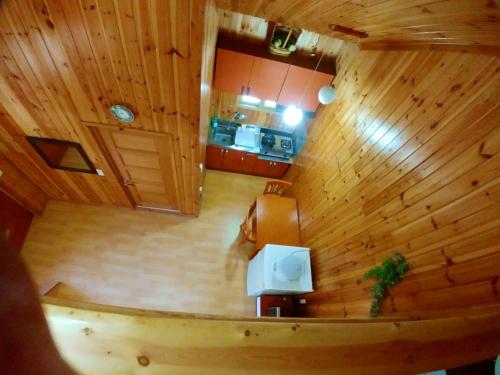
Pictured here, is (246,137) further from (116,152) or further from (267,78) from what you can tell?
(116,152)

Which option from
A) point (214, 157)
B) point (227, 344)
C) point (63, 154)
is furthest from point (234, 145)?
point (227, 344)

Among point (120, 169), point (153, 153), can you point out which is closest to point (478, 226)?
point (153, 153)

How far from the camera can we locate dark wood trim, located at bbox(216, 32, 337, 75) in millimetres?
2990

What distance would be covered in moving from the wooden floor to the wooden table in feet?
2.06

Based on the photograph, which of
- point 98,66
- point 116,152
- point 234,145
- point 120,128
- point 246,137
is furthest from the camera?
point 246,137

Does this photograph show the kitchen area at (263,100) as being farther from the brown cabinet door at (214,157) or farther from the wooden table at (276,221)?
the wooden table at (276,221)

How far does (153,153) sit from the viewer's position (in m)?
2.58

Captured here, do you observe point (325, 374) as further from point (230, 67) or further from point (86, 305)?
point (230, 67)

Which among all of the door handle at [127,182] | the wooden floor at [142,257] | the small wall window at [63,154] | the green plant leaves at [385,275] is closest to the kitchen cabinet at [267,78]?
the door handle at [127,182]

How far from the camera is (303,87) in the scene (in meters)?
3.25

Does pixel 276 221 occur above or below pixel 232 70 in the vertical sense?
below

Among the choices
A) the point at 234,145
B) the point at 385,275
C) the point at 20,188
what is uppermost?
the point at 234,145

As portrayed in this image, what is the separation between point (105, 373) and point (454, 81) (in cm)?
204

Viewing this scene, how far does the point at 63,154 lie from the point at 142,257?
5.27 ft
